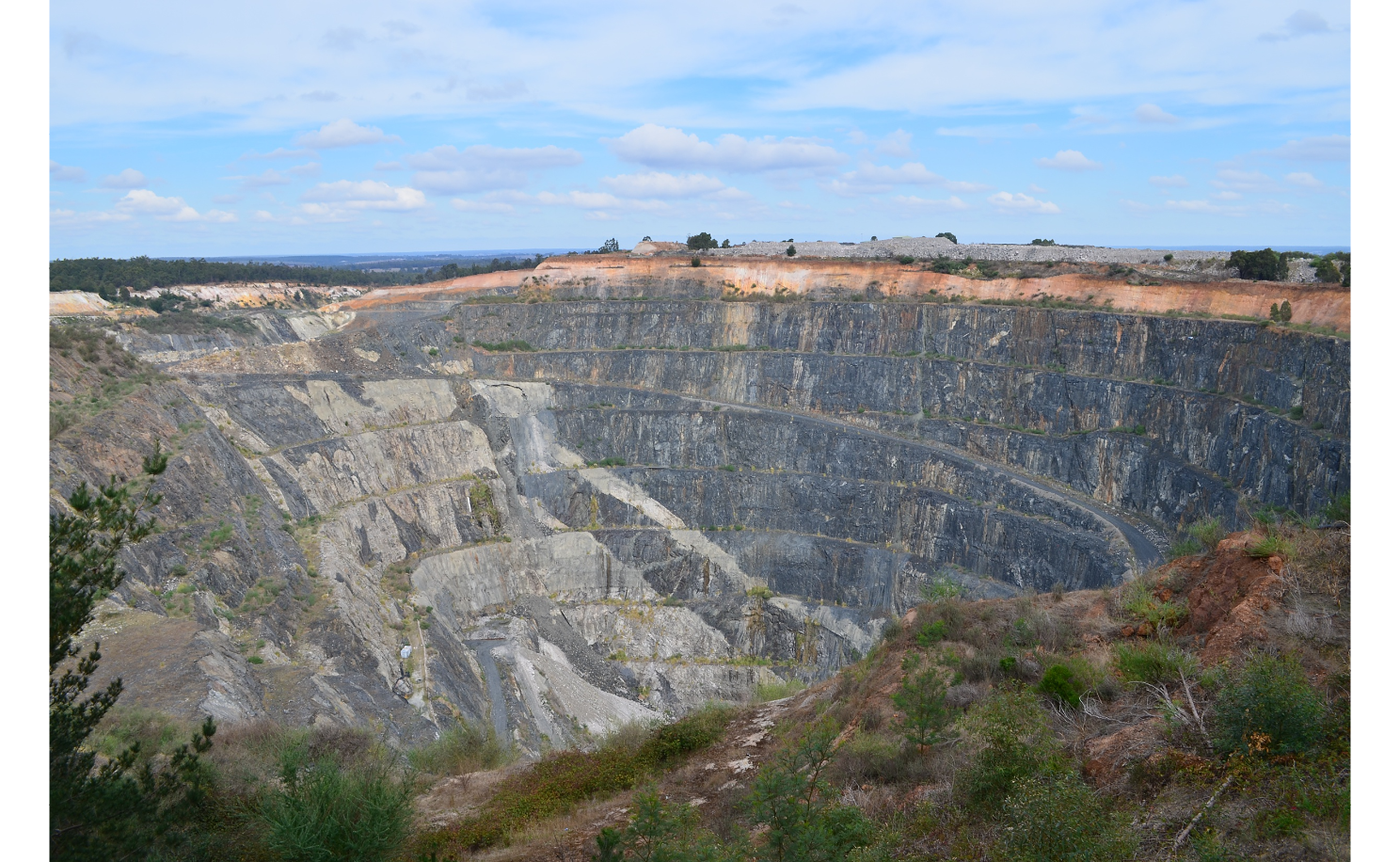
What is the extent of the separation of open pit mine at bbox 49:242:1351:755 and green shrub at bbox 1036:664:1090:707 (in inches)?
565

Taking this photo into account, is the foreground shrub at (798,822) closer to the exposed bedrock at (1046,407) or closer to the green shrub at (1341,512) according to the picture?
the green shrub at (1341,512)

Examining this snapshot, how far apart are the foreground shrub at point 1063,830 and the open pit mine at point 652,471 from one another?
17.4 m

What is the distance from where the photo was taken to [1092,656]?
13.6 m

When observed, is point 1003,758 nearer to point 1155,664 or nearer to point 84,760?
point 1155,664

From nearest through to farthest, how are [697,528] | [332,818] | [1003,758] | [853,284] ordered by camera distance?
[332,818]
[1003,758]
[697,528]
[853,284]

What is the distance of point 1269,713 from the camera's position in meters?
8.77

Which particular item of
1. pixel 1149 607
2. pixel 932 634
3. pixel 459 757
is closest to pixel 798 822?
pixel 932 634

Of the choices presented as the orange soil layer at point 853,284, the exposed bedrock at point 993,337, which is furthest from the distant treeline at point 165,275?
the exposed bedrock at point 993,337

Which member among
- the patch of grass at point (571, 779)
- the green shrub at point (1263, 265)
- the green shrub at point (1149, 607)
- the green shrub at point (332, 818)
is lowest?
the patch of grass at point (571, 779)

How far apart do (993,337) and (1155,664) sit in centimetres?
3776

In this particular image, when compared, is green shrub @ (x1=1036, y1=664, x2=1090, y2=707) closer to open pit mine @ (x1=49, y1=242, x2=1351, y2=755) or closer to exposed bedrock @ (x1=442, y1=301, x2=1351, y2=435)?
open pit mine @ (x1=49, y1=242, x2=1351, y2=755)

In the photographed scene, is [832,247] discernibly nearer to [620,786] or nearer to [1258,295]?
[1258,295]

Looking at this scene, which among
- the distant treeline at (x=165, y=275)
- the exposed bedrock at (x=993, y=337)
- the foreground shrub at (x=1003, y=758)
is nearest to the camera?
the foreground shrub at (x=1003, y=758)

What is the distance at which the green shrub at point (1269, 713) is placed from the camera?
863 centimetres
